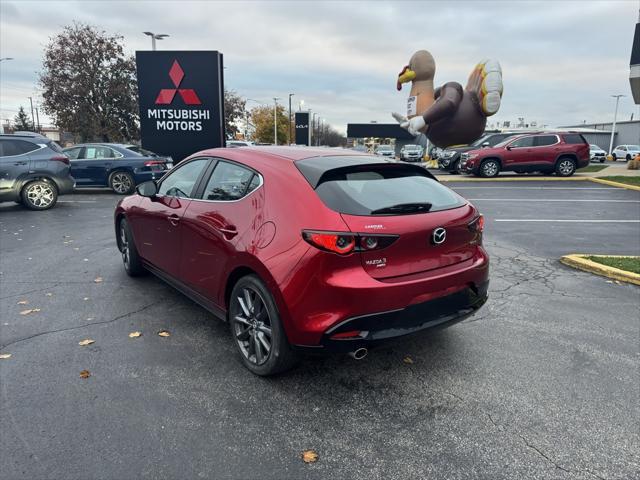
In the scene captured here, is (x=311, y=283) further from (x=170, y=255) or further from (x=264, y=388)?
(x=170, y=255)

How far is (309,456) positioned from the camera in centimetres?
236

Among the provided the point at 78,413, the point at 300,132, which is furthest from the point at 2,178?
the point at 300,132

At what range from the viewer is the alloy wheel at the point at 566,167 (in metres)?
19.0

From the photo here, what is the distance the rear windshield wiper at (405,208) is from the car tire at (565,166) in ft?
61.8

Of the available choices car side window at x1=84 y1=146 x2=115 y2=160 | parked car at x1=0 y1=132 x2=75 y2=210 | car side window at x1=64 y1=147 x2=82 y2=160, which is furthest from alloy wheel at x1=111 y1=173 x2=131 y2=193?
parked car at x1=0 y1=132 x2=75 y2=210

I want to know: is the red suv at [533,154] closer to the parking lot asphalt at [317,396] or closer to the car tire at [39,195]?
the parking lot asphalt at [317,396]

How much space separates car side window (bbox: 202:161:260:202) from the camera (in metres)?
3.29

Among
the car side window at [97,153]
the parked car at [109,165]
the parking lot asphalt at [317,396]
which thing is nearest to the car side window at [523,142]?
the parked car at [109,165]

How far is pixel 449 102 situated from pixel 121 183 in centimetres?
1587

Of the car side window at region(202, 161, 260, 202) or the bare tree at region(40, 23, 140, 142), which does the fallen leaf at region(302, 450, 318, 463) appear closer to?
the car side window at region(202, 161, 260, 202)

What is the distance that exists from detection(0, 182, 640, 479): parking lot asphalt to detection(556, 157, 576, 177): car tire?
1623cm

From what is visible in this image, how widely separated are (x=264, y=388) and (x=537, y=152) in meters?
19.1

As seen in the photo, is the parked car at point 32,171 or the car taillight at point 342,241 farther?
the parked car at point 32,171

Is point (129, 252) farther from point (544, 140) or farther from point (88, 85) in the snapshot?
point (88, 85)
